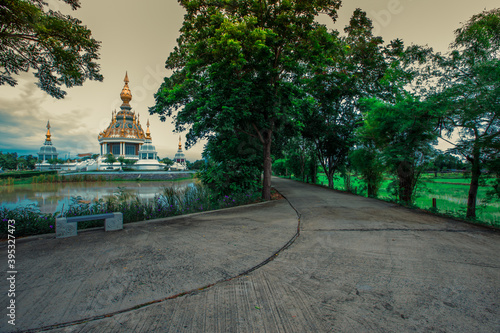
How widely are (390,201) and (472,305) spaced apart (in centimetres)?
876

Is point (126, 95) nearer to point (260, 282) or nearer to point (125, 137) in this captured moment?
point (125, 137)

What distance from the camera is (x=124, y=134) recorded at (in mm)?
73062

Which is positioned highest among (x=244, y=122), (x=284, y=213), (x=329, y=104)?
(x=329, y=104)

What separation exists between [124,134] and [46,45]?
76625 mm

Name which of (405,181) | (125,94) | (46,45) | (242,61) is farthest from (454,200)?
(125,94)

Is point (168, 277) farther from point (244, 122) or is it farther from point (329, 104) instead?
point (329, 104)

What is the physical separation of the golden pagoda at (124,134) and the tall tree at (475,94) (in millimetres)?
77837

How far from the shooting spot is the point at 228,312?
221 centimetres

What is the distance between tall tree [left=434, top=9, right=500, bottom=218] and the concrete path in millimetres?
3103

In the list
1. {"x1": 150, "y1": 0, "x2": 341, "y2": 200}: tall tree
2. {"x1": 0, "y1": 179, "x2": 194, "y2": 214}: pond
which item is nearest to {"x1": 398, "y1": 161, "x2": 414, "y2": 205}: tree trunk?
{"x1": 150, "y1": 0, "x2": 341, "y2": 200}: tall tree

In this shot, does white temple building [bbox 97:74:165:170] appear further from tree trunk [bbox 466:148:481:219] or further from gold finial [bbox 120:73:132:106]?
tree trunk [bbox 466:148:481:219]

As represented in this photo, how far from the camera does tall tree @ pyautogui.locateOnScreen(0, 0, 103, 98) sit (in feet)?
17.6

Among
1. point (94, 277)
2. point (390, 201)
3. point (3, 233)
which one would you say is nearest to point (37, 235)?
point (3, 233)

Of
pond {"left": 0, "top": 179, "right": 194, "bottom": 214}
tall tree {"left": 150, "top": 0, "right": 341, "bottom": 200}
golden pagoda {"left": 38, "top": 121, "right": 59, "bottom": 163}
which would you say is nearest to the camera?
Answer: tall tree {"left": 150, "top": 0, "right": 341, "bottom": 200}
